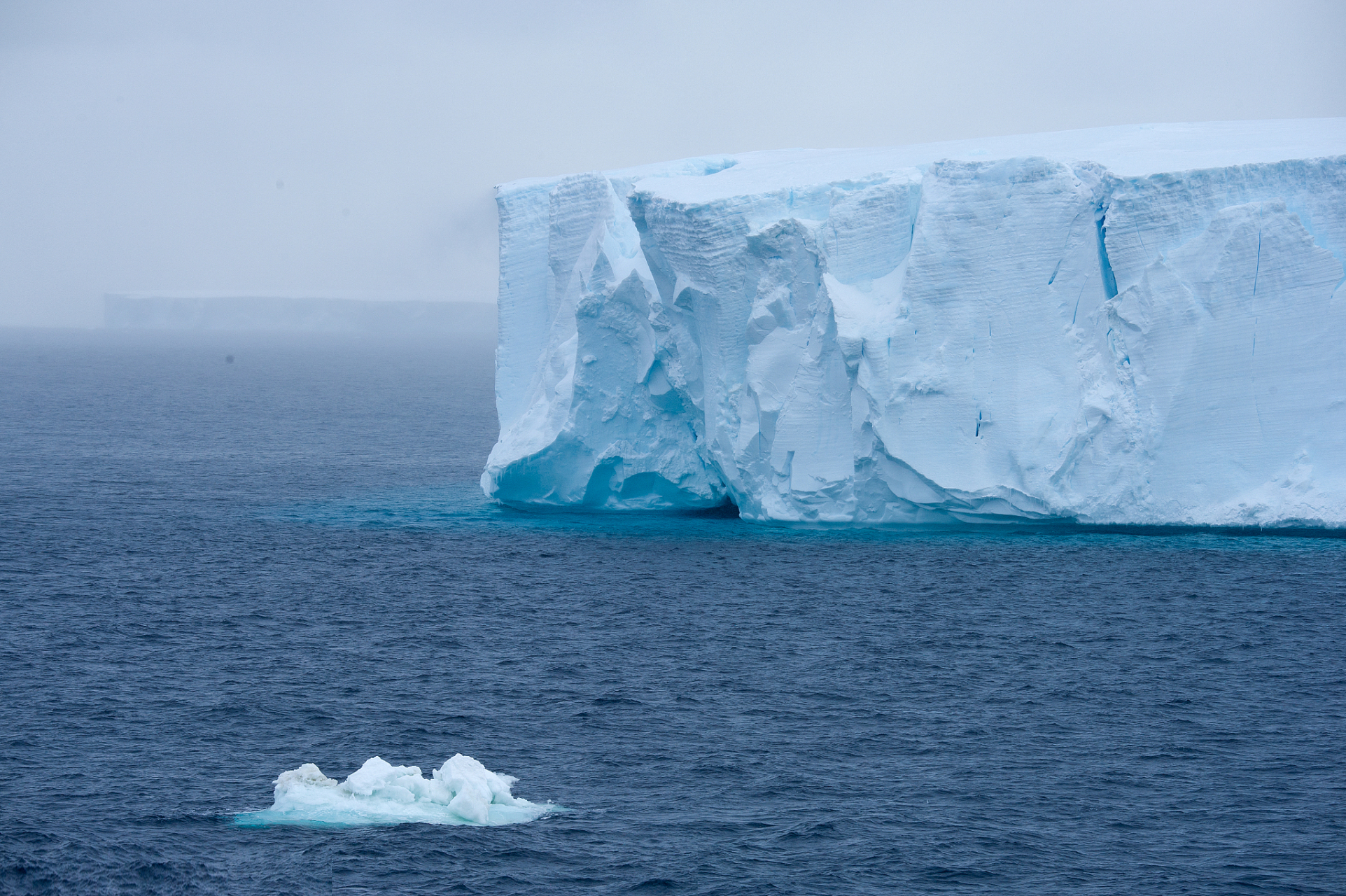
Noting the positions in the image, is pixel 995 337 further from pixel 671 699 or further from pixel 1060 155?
pixel 671 699

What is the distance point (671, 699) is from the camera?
18.3 meters

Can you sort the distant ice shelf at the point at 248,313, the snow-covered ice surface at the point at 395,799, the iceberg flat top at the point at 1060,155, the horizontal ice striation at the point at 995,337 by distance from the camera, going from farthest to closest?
1. the distant ice shelf at the point at 248,313
2. the iceberg flat top at the point at 1060,155
3. the horizontal ice striation at the point at 995,337
4. the snow-covered ice surface at the point at 395,799

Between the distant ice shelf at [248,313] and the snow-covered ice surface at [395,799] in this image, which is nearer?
the snow-covered ice surface at [395,799]

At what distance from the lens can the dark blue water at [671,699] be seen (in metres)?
13.4

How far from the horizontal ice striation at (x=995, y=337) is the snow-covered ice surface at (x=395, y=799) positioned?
14.4 meters

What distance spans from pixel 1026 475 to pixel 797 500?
4.61m

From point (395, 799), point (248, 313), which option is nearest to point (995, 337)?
point (395, 799)

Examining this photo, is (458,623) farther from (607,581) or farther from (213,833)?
(213,833)

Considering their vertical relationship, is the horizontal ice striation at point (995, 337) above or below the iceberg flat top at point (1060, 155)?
below

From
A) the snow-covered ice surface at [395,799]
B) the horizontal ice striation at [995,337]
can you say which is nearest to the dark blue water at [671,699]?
the snow-covered ice surface at [395,799]

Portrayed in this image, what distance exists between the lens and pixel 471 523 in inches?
1193

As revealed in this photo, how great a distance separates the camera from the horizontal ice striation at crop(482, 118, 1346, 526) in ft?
86.4

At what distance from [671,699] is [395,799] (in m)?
4.77

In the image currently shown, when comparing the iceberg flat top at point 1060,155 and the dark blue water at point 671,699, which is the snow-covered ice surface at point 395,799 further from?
the iceberg flat top at point 1060,155
